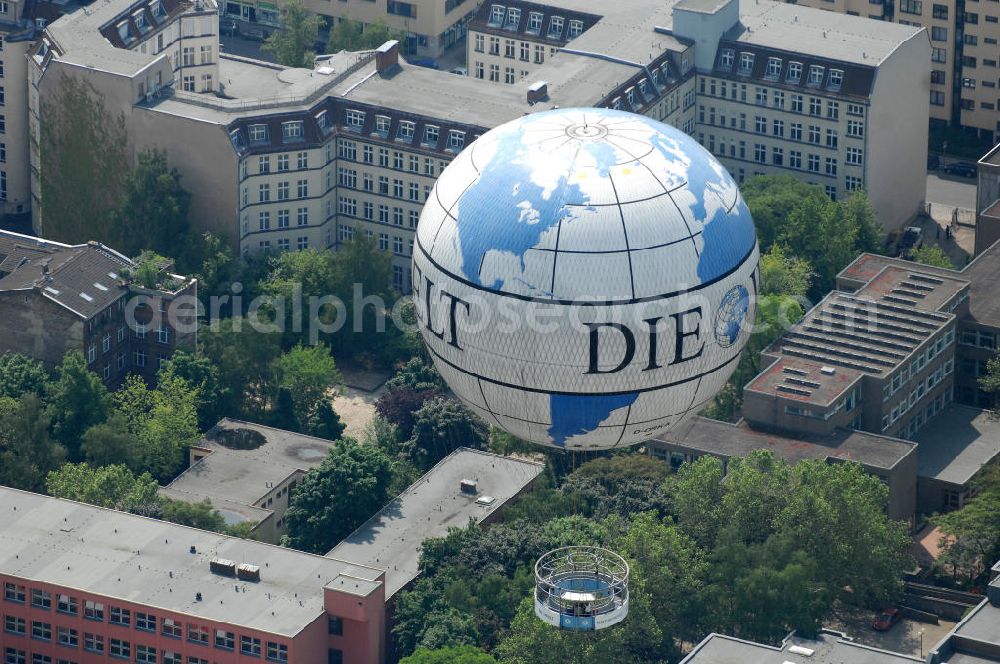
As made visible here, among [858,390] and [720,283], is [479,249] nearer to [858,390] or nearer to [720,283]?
[720,283]

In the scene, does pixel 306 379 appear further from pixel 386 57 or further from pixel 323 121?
pixel 386 57

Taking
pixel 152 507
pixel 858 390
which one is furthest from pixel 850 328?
pixel 152 507

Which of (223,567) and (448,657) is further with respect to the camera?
(223,567)

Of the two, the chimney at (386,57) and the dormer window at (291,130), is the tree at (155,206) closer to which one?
the dormer window at (291,130)

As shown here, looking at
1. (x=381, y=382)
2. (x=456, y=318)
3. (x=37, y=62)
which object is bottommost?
(x=381, y=382)

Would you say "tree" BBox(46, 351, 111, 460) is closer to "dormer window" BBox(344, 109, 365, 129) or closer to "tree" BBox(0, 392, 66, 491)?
"tree" BBox(0, 392, 66, 491)

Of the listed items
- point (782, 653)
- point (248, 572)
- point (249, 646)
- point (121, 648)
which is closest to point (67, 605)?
point (121, 648)
